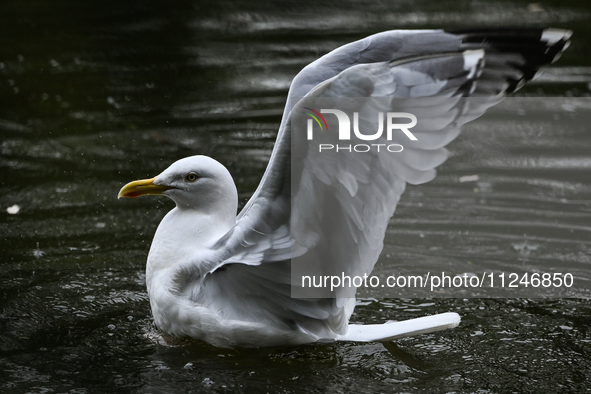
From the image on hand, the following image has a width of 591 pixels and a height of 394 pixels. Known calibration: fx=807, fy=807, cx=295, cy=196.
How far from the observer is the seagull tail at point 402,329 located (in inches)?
164

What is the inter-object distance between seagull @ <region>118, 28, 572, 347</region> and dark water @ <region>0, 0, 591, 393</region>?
215 mm

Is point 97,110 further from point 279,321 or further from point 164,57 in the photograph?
point 279,321

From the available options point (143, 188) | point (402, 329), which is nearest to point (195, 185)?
point (143, 188)

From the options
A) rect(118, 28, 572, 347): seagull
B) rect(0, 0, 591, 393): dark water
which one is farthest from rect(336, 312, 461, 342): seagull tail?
rect(0, 0, 591, 393): dark water

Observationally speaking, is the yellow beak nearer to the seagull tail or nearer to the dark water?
the dark water

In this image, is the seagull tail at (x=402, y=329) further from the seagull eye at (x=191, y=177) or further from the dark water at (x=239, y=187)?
the seagull eye at (x=191, y=177)

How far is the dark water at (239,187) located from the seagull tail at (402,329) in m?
0.11

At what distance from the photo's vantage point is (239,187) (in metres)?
6.51

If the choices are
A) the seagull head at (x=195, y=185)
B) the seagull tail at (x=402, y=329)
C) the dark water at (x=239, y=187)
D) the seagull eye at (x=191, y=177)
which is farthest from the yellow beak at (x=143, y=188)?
the seagull tail at (x=402, y=329)

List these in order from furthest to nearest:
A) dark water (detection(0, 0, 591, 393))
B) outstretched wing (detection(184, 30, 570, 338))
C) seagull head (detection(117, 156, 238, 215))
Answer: seagull head (detection(117, 156, 238, 215)) < dark water (detection(0, 0, 591, 393)) < outstretched wing (detection(184, 30, 570, 338))

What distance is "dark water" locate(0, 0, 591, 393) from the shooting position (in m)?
4.14

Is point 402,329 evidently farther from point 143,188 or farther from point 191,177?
point 143,188

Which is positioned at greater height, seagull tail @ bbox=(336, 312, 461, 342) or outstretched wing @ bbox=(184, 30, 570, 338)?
outstretched wing @ bbox=(184, 30, 570, 338)

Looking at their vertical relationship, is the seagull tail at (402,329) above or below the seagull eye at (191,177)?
below
